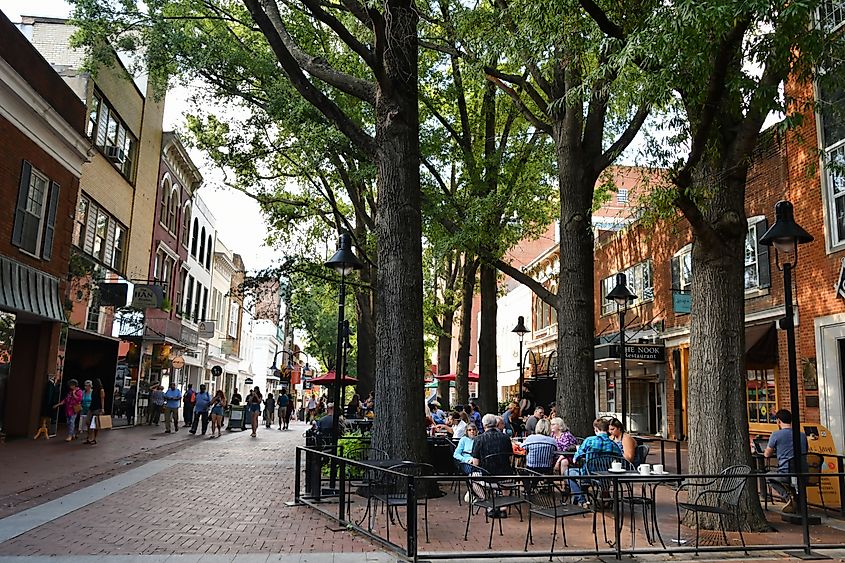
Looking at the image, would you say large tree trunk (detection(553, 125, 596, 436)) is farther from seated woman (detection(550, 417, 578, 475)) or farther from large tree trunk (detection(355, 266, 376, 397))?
large tree trunk (detection(355, 266, 376, 397))

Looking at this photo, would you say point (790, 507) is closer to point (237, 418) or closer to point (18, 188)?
point (18, 188)

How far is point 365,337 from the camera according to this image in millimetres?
23438

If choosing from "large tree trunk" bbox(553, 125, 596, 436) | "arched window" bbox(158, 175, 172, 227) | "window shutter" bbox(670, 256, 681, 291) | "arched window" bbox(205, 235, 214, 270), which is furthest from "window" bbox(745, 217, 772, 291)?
"arched window" bbox(205, 235, 214, 270)

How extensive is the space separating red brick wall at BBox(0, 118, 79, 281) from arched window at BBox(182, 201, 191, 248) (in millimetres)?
15257

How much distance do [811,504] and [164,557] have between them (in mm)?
9370

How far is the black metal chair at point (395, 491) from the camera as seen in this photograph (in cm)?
783

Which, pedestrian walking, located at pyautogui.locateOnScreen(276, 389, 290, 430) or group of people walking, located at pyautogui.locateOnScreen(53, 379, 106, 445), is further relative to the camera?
pedestrian walking, located at pyautogui.locateOnScreen(276, 389, 290, 430)

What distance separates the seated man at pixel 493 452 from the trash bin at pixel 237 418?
20.6m

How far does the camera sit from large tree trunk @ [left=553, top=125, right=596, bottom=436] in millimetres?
12406

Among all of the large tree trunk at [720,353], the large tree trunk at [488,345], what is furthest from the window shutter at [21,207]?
the large tree trunk at [720,353]

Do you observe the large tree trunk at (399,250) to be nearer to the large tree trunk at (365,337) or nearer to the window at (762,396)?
the window at (762,396)

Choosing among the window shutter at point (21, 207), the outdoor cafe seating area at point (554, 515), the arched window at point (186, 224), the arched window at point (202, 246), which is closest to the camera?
the outdoor cafe seating area at point (554, 515)

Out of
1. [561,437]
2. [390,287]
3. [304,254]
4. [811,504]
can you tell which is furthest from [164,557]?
[304,254]

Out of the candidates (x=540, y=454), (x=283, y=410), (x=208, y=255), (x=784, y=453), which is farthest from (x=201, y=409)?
(x=208, y=255)
